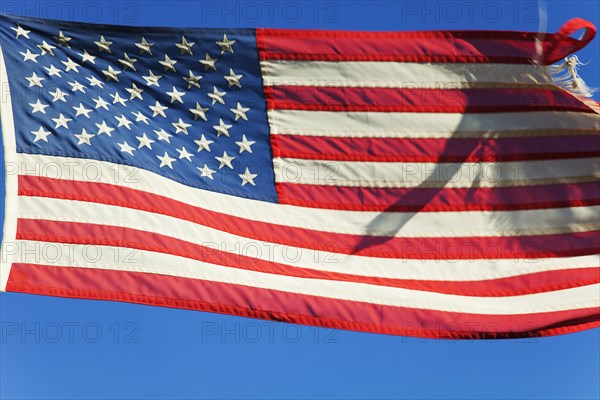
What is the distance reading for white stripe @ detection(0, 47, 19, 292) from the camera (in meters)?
8.11

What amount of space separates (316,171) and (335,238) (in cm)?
76

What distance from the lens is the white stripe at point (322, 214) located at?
29.2 ft

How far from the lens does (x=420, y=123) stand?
9.93 m

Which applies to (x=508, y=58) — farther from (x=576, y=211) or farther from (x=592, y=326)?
(x=592, y=326)

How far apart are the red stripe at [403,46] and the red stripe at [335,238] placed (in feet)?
6.01

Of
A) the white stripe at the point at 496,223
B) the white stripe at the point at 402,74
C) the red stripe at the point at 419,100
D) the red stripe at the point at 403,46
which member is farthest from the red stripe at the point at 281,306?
the red stripe at the point at 403,46

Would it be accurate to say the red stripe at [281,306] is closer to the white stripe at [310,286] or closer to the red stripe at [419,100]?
the white stripe at [310,286]

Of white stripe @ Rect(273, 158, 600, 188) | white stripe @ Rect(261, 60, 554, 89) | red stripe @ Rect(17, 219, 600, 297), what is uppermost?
white stripe @ Rect(261, 60, 554, 89)

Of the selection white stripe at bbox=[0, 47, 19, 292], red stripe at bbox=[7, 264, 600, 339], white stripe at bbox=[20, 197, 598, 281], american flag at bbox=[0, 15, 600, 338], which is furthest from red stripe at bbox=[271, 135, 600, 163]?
white stripe at bbox=[0, 47, 19, 292]

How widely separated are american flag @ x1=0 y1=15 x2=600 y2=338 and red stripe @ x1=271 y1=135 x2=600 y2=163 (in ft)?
0.07

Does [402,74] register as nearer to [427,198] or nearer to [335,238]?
[427,198]

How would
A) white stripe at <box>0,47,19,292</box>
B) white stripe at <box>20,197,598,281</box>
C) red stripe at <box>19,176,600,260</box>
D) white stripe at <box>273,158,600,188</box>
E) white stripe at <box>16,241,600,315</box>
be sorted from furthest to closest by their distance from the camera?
1. white stripe at <box>273,158,600,188</box>
2. red stripe at <box>19,176,600,260</box>
3. white stripe at <box>20,197,598,281</box>
4. white stripe at <box>16,241,600,315</box>
5. white stripe at <box>0,47,19,292</box>

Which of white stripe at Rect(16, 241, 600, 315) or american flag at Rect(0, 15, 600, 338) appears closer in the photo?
white stripe at Rect(16, 241, 600, 315)

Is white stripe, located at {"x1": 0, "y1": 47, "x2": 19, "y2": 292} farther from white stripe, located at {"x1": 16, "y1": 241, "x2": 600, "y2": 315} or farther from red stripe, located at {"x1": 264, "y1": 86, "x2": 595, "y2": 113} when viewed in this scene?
red stripe, located at {"x1": 264, "y1": 86, "x2": 595, "y2": 113}
